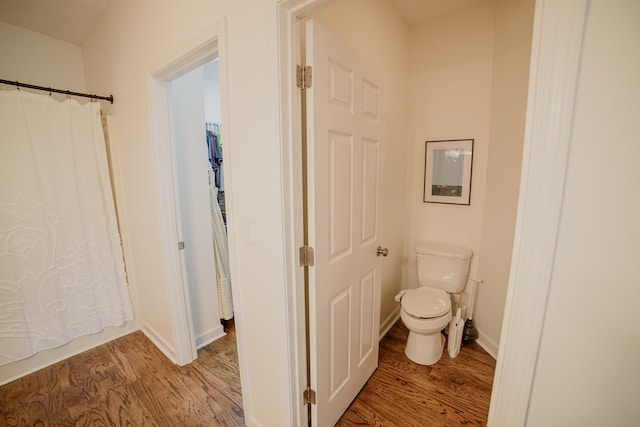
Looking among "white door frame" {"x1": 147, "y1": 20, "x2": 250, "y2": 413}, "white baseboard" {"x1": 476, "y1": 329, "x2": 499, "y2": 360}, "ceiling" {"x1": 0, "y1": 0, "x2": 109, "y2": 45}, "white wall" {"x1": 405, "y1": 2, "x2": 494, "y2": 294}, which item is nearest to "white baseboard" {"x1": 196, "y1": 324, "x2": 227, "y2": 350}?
"white door frame" {"x1": 147, "y1": 20, "x2": 250, "y2": 413}

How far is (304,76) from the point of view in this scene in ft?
3.28

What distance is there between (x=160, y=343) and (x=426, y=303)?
2.25m

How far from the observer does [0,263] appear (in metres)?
1.66

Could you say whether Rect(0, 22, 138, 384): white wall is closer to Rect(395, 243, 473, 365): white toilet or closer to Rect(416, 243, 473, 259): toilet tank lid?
Rect(395, 243, 473, 365): white toilet

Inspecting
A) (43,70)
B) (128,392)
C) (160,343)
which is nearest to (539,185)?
(128,392)

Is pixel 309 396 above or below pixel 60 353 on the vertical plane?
above

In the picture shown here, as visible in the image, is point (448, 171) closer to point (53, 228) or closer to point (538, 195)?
point (538, 195)

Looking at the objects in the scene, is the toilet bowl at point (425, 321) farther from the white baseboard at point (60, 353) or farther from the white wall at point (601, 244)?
the white baseboard at point (60, 353)

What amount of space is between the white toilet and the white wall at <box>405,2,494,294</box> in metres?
0.20

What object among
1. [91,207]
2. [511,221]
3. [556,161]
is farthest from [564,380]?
[91,207]

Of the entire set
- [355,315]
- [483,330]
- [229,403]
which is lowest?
[229,403]

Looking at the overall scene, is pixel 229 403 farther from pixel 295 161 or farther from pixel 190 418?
pixel 295 161

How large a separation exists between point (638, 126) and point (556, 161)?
0.42ft

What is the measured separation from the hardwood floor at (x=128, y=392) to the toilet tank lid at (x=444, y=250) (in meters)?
1.81
